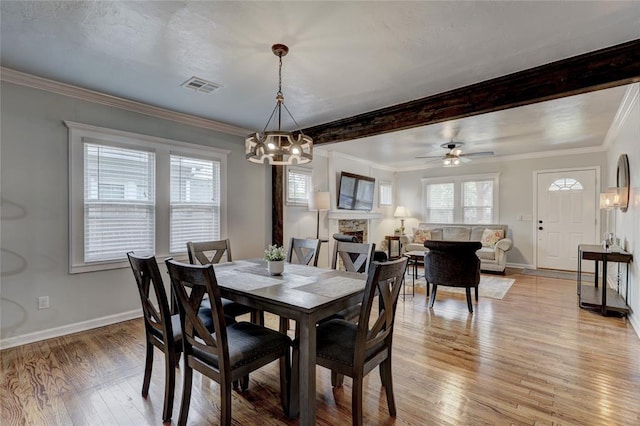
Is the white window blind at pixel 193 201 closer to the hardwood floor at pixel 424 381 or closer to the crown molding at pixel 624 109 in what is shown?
the hardwood floor at pixel 424 381

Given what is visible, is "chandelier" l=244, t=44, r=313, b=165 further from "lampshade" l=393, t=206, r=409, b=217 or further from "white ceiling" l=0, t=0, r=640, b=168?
"lampshade" l=393, t=206, r=409, b=217

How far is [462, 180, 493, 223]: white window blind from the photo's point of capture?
713 centimetres

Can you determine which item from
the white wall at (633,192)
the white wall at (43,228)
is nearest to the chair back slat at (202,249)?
the white wall at (43,228)

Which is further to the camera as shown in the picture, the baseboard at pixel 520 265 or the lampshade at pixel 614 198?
the baseboard at pixel 520 265

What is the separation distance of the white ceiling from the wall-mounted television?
9.49 ft

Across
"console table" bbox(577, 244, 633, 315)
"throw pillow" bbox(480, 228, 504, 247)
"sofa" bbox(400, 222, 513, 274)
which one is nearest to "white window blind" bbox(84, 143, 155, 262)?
"sofa" bbox(400, 222, 513, 274)

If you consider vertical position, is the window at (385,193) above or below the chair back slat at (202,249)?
above

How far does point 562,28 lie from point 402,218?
6.36 metres

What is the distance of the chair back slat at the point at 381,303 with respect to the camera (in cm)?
165

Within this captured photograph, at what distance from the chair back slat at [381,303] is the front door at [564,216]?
621 cm

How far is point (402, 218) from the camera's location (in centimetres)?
835

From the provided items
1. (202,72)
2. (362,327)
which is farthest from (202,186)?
(362,327)

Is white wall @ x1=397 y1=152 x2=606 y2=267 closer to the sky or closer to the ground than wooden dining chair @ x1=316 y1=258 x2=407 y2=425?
closer to the sky

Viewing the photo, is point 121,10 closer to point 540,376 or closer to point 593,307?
point 540,376
